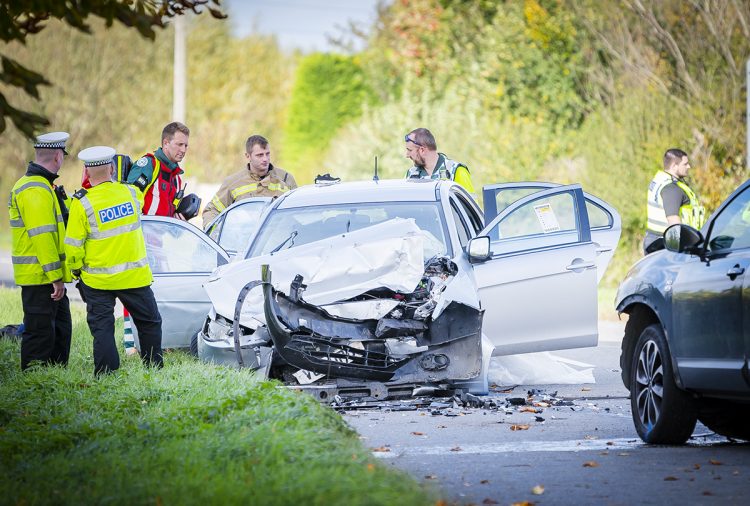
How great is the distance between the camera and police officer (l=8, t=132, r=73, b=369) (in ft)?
35.4

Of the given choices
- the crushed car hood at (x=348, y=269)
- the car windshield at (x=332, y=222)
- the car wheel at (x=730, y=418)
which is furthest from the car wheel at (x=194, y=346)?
the car wheel at (x=730, y=418)

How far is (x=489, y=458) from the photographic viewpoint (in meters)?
7.76

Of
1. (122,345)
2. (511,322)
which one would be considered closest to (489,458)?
(511,322)

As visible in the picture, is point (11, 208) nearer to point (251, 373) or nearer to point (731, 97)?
point (251, 373)

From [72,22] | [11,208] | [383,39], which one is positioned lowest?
[11,208]

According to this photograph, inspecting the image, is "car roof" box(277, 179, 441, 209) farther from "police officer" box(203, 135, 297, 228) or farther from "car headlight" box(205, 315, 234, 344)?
"police officer" box(203, 135, 297, 228)

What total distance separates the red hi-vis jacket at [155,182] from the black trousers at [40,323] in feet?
6.75

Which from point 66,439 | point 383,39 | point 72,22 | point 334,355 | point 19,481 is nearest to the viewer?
point 72,22

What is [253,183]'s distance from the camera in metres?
14.5

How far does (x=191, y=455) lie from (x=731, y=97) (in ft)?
56.3

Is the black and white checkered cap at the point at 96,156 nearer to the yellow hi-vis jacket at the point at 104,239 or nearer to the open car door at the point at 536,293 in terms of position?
the yellow hi-vis jacket at the point at 104,239

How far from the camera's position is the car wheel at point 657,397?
8.10 metres

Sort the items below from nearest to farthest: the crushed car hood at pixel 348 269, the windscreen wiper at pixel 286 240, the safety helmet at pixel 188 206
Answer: the crushed car hood at pixel 348 269 < the windscreen wiper at pixel 286 240 < the safety helmet at pixel 188 206

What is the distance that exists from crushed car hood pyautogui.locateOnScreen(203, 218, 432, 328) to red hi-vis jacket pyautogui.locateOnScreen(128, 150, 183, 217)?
3.11 meters
